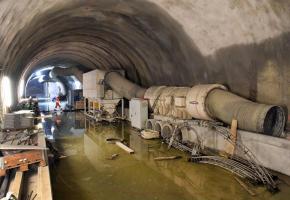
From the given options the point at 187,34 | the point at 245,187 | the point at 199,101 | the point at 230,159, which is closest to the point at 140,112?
the point at 199,101

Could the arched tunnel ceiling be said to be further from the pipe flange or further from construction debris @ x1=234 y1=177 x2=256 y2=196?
construction debris @ x1=234 y1=177 x2=256 y2=196

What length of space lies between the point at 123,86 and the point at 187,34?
4.57m

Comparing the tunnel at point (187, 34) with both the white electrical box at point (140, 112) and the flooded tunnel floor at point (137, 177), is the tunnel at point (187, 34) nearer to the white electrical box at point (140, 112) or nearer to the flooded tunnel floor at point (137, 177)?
the white electrical box at point (140, 112)

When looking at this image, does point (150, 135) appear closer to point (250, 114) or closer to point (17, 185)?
point (250, 114)

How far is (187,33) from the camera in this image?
797cm

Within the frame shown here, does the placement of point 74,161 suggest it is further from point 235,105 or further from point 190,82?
point 190,82

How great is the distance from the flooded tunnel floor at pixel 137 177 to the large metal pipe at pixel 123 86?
3.25 m

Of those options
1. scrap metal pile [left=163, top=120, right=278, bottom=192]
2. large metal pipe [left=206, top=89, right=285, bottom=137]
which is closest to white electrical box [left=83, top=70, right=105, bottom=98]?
scrap metal pile [left=163, top=120, right=278, bottom=192]

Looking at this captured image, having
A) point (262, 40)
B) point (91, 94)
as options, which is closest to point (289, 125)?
point (262, 40)

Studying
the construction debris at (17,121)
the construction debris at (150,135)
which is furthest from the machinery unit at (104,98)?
the construction debris at (17,121)

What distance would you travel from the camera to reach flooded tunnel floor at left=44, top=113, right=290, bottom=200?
4.76 metres

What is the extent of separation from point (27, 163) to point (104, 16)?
17.8 ft

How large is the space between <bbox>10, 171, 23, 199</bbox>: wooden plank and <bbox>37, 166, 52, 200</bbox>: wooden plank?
0.84 ft

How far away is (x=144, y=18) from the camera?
828 centimetres
